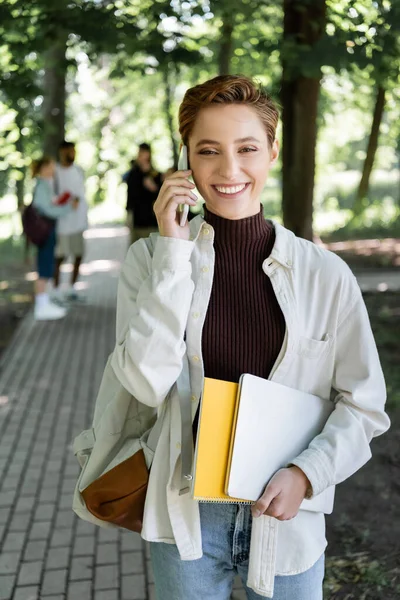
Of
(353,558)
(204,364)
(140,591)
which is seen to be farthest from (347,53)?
(204,364)

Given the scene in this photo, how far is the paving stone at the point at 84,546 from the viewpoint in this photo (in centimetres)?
429

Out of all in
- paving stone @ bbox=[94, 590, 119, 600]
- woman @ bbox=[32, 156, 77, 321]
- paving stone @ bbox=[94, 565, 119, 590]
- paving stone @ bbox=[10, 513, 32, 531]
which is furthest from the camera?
woman @ bbox=[32, 156, 77, 321]

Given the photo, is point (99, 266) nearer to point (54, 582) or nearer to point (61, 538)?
point (61, 538)

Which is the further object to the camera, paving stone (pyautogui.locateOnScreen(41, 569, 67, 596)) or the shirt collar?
paving stone (pyautogui.locateOnScreen(41, 569, 67, 596))

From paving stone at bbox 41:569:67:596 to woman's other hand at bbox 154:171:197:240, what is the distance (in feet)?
8.62

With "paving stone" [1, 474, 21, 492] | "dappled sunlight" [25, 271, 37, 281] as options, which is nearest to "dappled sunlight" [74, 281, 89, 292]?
"dappled sunlight" [25, 271, 37, 281]

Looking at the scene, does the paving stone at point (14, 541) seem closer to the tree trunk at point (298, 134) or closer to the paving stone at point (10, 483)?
the paving stone at point (10, 483)

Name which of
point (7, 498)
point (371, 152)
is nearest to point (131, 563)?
point (7, 498)

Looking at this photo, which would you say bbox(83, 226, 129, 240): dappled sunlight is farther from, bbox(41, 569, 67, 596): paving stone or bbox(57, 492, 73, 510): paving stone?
bbox(41, 569, 67, 596): paving stone

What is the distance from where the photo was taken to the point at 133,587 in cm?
392

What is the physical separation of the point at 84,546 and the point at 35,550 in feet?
0.87

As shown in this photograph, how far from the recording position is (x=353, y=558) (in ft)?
13.2

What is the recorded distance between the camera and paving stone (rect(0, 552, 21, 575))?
13.4 ft

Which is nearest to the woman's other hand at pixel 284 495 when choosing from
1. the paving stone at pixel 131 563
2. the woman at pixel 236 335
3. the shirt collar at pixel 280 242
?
the woman at pixel 236 335
